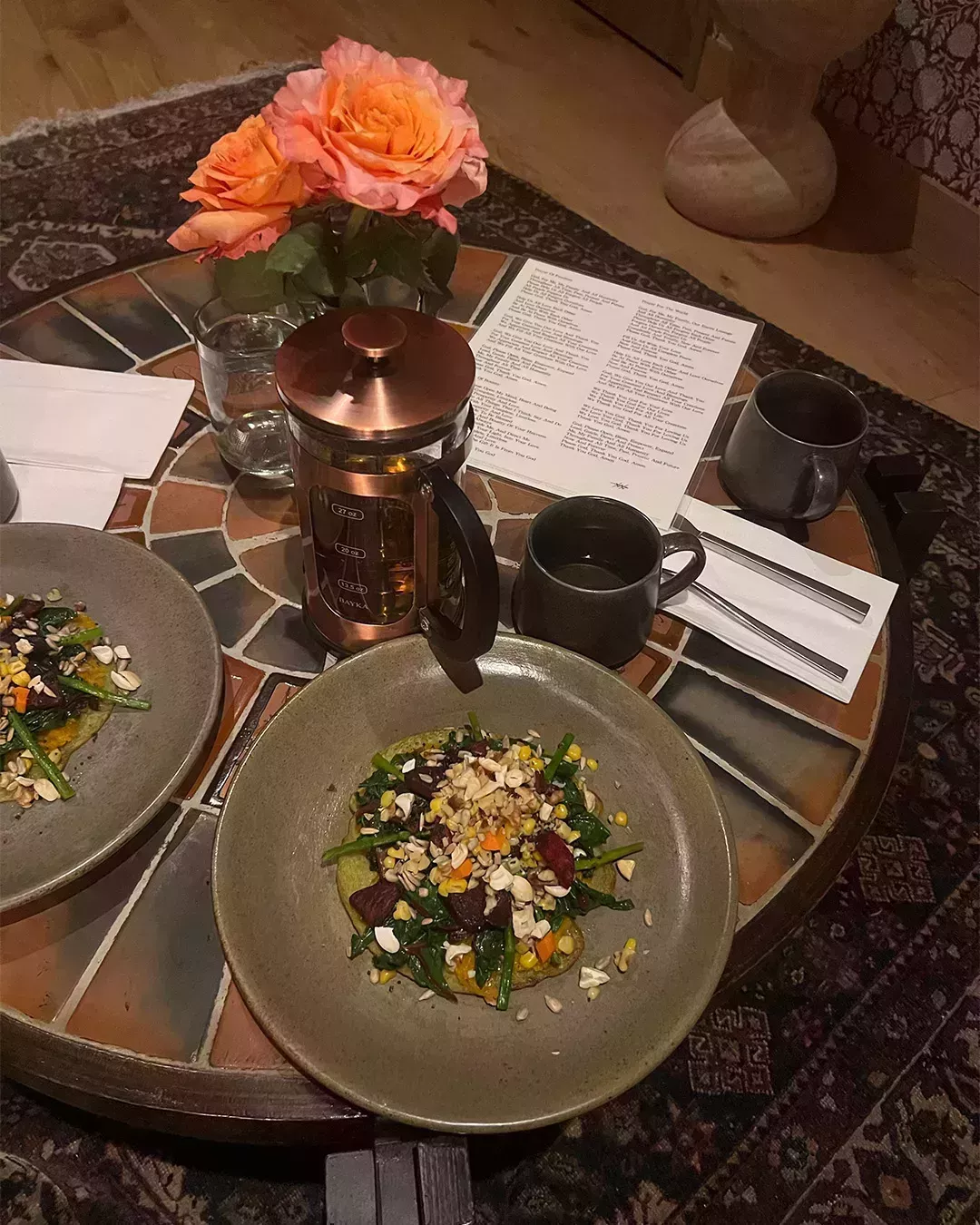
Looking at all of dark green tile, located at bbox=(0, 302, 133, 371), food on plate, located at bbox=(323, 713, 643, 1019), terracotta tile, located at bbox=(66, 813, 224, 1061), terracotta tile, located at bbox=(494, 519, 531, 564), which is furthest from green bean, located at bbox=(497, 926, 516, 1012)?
dark green tile, located at bbox=(0, 302, 133, 371)

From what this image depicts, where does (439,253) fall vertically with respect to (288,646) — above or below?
above

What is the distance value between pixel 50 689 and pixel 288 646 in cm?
21

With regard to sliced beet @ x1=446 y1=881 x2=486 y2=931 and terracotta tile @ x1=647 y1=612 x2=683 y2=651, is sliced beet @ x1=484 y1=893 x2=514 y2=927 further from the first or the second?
terracotta tile @ x1=647 y1=612 x2=683 y2=651

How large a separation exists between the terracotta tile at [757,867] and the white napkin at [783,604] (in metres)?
0.19

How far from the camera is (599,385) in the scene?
110 centimetres

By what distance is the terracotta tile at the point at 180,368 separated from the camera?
1.07 metres

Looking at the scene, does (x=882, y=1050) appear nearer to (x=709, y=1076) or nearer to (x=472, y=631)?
(x=709, y=1076)

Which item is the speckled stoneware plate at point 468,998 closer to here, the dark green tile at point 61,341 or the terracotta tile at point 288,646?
the terracotta tile at point 288,646

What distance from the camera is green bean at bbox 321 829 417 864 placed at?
26.9 inches

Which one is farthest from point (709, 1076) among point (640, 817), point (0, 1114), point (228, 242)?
point (228, 242)

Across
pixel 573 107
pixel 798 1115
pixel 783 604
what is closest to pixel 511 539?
pixel 783 604

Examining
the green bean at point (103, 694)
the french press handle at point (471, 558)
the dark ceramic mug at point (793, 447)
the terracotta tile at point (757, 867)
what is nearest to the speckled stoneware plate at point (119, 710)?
the green bean at point (103, 694)

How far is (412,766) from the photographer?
73 cm

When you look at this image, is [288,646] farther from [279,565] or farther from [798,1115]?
[798,1115]
